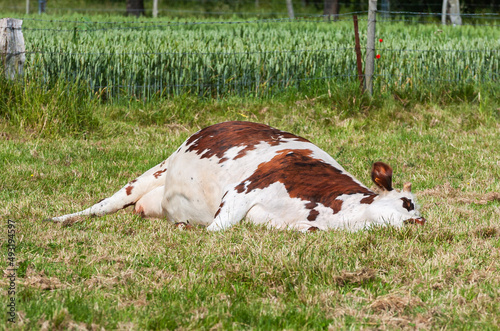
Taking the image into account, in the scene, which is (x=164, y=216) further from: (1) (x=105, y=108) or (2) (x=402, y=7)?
(2) (x=402, y=7)

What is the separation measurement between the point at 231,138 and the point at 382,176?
1388mm

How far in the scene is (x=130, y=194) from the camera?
4.72 metres

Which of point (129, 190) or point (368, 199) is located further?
point (129, 190)

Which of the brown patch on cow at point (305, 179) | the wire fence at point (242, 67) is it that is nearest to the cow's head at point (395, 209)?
the brown patch on cow at point (305, 179)

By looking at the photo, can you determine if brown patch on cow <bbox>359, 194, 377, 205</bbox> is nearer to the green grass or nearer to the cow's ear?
the cow's ear

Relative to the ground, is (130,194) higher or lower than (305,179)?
lower

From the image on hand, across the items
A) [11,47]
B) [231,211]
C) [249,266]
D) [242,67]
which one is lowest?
[249,266]

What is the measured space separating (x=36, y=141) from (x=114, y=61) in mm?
2322

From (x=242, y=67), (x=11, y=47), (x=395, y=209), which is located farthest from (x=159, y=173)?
(x=242, y=67)

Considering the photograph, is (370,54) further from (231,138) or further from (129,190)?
(129,190)

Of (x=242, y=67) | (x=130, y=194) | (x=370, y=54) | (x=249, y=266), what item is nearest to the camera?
(x=249, y=266)

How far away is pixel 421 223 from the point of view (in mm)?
3297

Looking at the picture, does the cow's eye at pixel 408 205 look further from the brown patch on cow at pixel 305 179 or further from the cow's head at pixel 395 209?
the brown patch on cow at pixel 305 179

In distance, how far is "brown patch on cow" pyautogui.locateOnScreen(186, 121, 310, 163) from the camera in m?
4.38
